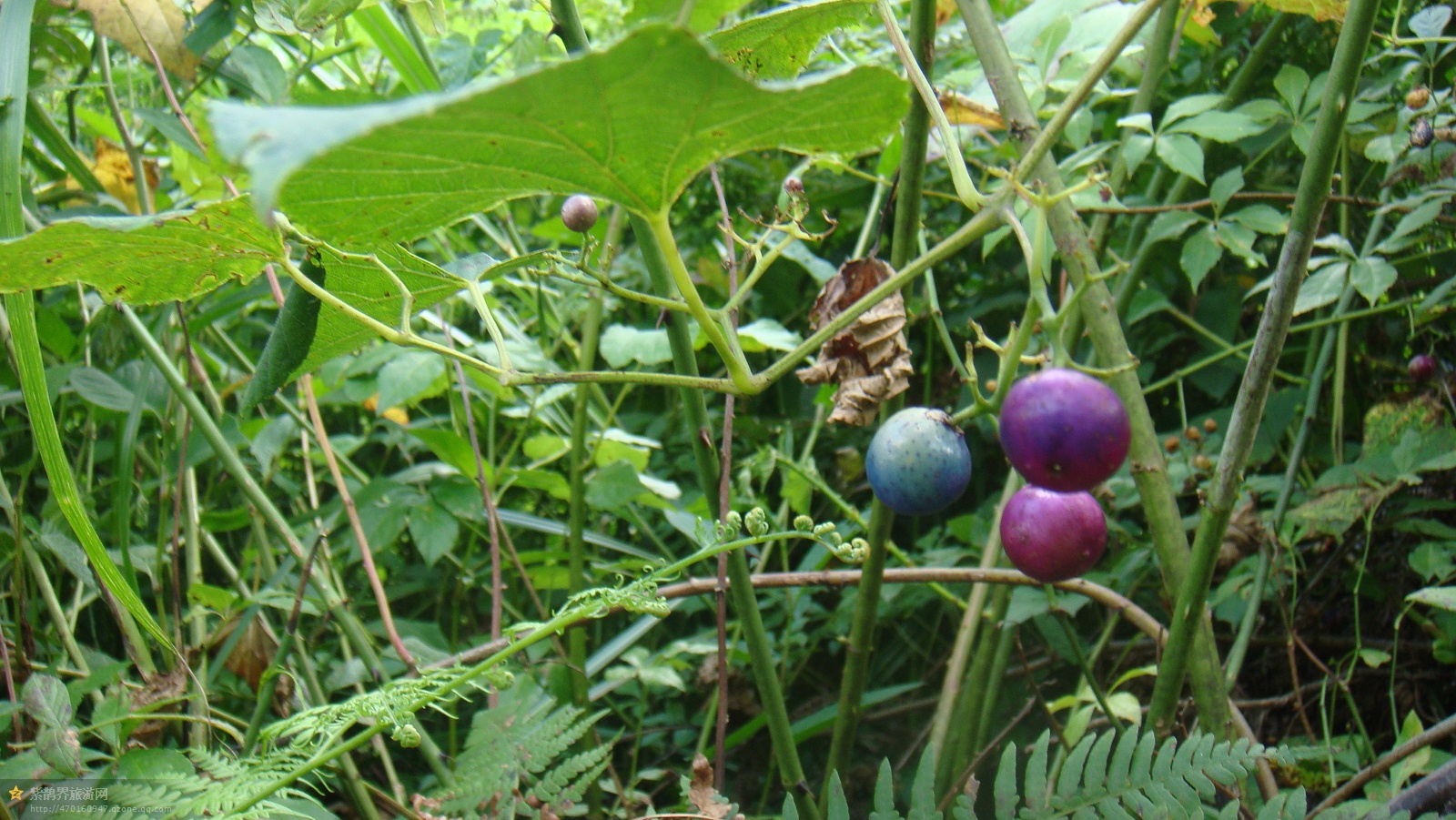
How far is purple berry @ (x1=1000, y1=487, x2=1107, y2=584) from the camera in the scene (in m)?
0.59

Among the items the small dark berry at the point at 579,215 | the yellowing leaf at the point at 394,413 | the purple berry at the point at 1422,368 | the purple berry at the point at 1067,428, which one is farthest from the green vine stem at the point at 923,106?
the yellowing leaf at the point at 394,413

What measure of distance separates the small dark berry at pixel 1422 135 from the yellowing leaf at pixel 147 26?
1312mm

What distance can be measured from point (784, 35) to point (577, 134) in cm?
32

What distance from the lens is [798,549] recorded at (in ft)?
5.76

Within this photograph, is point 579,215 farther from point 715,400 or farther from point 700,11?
point 715,400

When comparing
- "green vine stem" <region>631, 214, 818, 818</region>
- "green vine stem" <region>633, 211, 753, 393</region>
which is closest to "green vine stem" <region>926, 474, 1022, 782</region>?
"green vine stem" <region>631, 214, 818, 818</region>

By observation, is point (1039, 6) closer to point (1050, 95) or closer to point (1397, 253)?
point (1050, 95)

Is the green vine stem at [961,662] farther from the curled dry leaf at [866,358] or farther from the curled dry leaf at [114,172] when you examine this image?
the curled dry leaf at [114,172]

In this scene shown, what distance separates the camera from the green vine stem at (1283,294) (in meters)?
0.59

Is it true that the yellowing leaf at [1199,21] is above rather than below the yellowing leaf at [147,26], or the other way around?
below

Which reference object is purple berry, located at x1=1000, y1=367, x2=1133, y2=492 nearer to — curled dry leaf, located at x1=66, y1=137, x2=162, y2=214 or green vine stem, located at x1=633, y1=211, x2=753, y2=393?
green vine stem, located at x1=633, y1=211, x2=753, y2=393

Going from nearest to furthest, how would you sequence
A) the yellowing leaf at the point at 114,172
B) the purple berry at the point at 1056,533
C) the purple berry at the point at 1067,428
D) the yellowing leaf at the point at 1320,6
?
the purple berry at the point at 1067,428 < the purple berry at the point at 1056,533 < the yellowing leaf at the point at 1320,6 < the yellowing leaf at the point at 114,172

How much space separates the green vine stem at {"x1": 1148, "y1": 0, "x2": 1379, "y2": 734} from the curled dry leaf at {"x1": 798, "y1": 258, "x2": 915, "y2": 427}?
24 cm

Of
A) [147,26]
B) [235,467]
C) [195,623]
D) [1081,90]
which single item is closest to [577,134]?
[1081,90]
